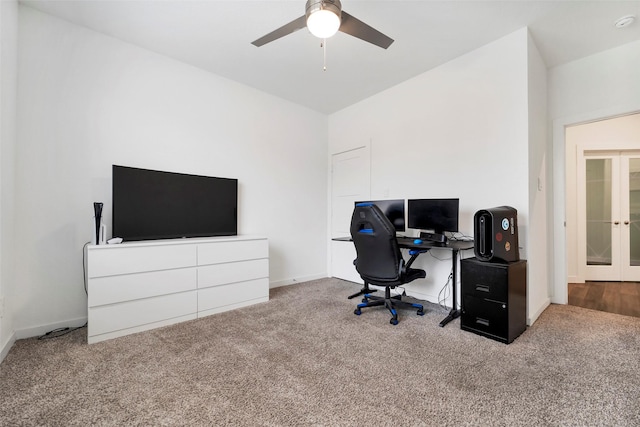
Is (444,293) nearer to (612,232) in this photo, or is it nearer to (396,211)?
(396,211)

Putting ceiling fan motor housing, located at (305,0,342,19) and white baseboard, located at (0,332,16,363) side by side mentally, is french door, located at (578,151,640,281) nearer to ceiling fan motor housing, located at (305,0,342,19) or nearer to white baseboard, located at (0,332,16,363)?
ceiling fan motor housing, located at (305,0,342,19)

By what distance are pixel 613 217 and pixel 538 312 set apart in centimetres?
292

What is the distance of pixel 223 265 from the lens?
300 centimetres

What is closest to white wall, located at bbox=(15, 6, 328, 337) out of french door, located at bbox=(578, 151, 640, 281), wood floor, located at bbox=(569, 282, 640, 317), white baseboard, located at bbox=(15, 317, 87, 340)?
white baseboard, located at bbox=(15, 317, 87, 340)

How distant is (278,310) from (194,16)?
2.99m

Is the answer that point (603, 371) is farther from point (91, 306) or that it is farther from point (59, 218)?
point (59, 218)

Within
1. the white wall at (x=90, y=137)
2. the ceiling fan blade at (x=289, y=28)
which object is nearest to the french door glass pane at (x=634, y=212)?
the ceiling fan blade at (x=289, y=28)

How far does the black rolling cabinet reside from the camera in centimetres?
222

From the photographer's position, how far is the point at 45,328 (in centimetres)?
239

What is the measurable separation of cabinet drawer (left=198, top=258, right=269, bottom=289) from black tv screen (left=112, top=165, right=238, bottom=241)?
50 centimetres

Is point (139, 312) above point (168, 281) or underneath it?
underneath

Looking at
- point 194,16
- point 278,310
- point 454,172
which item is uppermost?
point 194,16

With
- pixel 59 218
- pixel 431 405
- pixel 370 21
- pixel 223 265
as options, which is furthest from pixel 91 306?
pixel 370 21

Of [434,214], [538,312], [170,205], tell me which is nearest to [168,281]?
[170,205]
